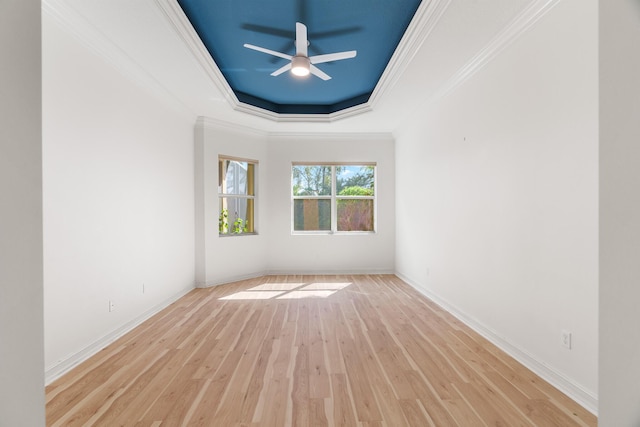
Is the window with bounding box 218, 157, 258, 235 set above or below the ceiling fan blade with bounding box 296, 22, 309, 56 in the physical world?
below

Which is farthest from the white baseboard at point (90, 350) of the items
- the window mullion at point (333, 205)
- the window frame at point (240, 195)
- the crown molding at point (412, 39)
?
the crown molding at point (412, 39)

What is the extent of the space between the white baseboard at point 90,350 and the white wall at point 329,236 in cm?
240

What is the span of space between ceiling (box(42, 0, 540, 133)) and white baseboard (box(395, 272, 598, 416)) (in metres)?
2.48

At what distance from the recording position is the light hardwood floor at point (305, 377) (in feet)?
5.28

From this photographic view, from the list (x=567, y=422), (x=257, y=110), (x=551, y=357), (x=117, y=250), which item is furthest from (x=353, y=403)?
(x=257, y=110)

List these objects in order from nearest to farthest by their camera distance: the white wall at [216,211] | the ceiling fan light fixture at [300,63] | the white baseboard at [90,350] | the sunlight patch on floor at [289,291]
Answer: the white baseboard at [90,350]
the ceiling fan light fixture at [300,63]
the sunlight patch on floor at [289,291]
the white wall at [216,211]

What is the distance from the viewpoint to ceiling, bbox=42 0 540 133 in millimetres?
2096

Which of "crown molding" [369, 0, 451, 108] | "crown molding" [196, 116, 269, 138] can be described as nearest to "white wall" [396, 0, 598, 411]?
"crown molding" [369, 0, 451, 108]
